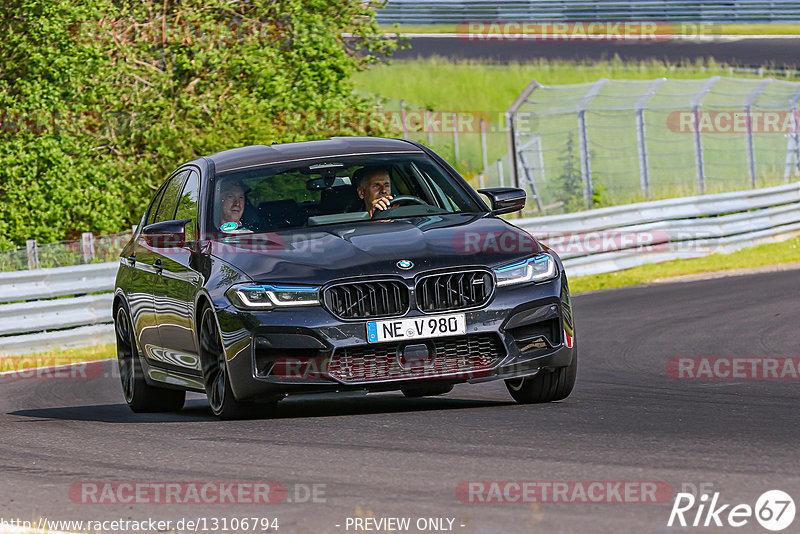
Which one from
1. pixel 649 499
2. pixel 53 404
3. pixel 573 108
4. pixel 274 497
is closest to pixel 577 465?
pixel 649 499

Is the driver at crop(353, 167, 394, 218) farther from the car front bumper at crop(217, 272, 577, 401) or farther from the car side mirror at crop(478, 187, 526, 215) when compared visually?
the car front bumper at crop(217, 272, 577, 401)

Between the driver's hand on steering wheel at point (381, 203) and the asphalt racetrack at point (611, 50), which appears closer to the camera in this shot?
the driver's hand on steering wheel at point (381, 203)

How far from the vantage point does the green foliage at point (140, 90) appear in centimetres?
→ 2164

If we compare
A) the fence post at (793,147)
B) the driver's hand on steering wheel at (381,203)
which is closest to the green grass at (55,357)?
the driver's hand on steering wheel at (381,203)

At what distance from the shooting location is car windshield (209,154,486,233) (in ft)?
29.7

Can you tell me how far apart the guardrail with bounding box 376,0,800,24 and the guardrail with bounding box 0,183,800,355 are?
21.4 metres

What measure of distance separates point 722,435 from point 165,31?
1951 centimetres

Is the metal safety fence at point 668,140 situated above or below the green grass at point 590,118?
above

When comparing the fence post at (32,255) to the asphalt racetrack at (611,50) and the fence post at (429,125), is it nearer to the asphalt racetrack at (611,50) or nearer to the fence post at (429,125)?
the fence post at (429,125)

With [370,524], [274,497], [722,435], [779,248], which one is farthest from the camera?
[779,248]

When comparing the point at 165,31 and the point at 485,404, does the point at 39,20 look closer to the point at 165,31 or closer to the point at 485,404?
the point at 165,31

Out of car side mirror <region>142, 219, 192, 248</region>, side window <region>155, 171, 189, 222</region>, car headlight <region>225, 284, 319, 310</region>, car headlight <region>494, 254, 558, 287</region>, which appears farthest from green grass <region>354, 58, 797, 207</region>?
car headlight <region>225, 284, 319, 310</region>

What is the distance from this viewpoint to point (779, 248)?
23250 mm

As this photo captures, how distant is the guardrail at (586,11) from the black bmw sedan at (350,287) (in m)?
37.2
